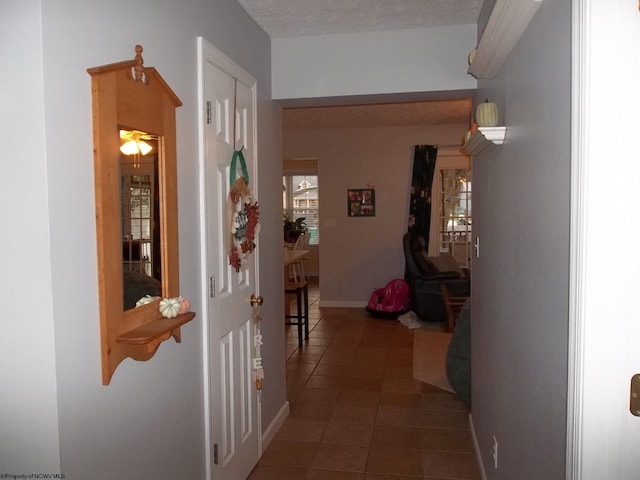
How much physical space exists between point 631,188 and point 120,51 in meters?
1.44

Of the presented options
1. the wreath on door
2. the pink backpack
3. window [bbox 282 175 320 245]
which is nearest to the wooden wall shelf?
the wreath on door

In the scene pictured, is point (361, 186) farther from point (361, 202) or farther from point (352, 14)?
point (352, 14)

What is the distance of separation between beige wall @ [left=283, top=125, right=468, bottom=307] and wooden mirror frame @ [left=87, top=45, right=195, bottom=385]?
5.99m

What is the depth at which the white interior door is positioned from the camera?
2.33 m

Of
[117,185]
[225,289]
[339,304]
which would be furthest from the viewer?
[339,304]

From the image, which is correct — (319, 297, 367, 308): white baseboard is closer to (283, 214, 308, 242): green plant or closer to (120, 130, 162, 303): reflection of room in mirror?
(283, 214, 308, 242): green plant

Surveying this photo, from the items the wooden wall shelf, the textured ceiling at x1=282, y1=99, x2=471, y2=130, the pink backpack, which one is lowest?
the pink backpack

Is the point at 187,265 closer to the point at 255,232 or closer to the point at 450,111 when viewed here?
the point at 255,232

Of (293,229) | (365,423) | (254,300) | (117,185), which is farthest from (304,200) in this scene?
(117,185)

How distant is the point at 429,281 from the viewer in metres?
6.65

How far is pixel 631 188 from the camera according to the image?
1102mm

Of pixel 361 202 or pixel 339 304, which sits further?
Answer: pixel 339 304

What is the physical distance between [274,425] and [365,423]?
0.64 meters

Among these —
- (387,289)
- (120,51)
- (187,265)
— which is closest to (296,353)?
(387,289)
